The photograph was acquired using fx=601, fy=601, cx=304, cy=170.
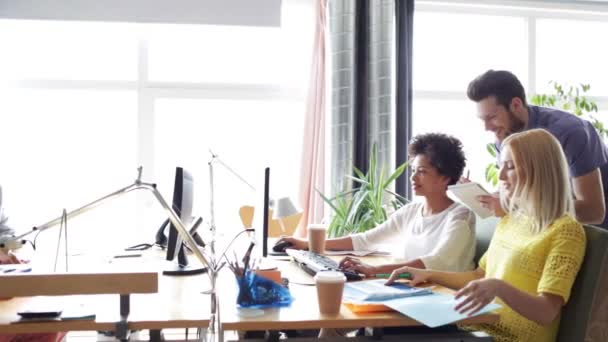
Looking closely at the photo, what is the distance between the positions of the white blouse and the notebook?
4.8 inches

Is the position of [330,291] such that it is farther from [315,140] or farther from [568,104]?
[568,104]

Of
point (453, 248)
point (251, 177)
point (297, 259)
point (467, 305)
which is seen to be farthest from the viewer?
point (251, 177)

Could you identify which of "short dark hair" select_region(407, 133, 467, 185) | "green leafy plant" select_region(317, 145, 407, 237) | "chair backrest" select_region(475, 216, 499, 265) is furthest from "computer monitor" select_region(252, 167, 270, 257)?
"green leafy plant" select_region(317, 145, 407, 237)

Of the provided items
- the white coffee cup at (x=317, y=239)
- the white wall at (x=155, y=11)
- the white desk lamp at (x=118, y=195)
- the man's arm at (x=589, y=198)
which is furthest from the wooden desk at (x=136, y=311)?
the white wall at (x=155, y=11)

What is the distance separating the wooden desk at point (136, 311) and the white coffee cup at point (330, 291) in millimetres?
277

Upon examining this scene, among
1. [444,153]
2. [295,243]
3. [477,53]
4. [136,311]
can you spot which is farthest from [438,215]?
[477,53]

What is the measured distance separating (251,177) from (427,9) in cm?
184

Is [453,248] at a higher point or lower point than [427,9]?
lower

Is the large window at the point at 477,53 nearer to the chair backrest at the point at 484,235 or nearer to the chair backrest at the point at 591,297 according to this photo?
the chair backrest at the point at 484,235

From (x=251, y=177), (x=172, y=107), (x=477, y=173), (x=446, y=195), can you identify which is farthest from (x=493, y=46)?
(x=446, y=195)

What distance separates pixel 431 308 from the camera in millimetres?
1422

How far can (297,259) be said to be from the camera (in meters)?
2.22

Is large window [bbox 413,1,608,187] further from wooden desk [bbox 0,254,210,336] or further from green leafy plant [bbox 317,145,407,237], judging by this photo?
wooden desk [bbox 0,254,210,336]

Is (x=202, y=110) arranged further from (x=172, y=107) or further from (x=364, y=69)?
(x=364, y=69)
